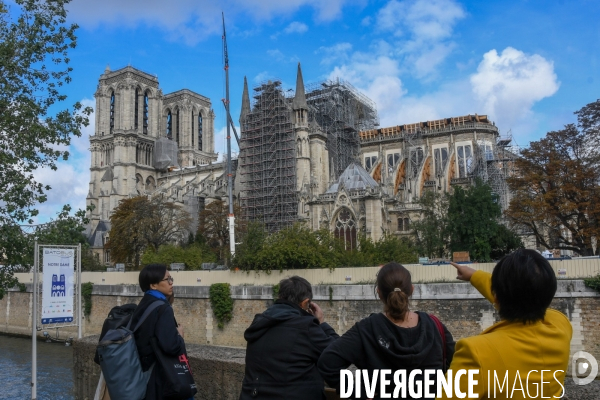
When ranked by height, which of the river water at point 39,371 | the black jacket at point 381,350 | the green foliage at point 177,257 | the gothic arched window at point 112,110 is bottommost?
the river water at point 39,371

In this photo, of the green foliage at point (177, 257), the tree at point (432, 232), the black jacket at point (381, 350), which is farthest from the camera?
the green foliage at point (177, 257)

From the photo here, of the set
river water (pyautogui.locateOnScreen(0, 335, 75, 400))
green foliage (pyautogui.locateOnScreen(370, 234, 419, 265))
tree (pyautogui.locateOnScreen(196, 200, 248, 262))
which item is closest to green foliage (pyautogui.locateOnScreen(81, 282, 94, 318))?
river water (pyautogui.locateOnScreen(0, 335, 75, 400))

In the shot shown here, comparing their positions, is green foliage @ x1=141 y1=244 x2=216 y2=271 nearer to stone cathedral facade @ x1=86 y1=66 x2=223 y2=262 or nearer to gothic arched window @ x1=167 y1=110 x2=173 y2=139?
stone cathedral facade @ x1=86 y1=66 x2=223 y2=262

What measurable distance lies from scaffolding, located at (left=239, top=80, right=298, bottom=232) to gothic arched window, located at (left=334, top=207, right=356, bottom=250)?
6.96 metres

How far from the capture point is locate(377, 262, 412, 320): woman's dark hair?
2971mm

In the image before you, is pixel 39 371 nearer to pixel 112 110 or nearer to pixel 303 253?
pixel 303 253

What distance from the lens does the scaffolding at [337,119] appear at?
5303cm

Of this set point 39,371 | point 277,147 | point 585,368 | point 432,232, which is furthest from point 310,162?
point 585,368

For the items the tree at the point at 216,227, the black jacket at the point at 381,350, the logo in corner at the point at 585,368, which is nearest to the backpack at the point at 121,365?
the black jacket at the point at 381,350

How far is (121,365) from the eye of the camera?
386cm

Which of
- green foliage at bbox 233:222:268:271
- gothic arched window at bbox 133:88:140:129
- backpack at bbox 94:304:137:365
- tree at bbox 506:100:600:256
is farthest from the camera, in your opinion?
gothic arched window at bbox 133:88:140:129

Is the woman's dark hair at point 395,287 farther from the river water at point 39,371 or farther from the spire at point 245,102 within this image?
the spire at point 245,102

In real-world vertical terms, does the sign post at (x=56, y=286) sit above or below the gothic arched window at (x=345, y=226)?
below

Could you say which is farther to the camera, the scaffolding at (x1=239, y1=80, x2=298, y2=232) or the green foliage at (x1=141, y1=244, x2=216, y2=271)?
the scaffolding at (x1=239, y1=80, x2=298, y2=232)
